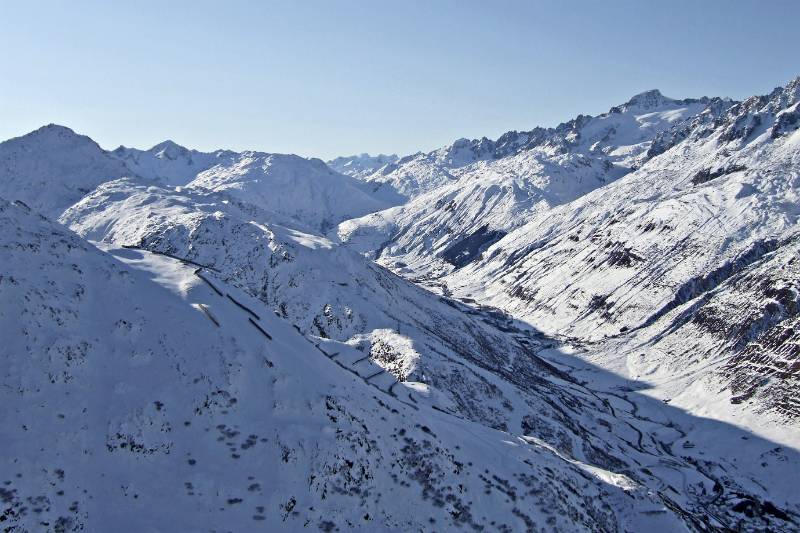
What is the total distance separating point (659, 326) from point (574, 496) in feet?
356

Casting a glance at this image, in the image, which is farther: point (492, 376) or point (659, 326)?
point (659, 326)

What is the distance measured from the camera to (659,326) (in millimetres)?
129750

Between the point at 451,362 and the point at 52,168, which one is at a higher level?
the point at 52,168

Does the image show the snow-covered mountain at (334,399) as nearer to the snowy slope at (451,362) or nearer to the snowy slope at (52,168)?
the snowy slope at (451,362)

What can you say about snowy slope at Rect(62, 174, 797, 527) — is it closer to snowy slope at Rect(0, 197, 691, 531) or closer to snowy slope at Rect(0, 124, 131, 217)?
snowy slope at Rect(0, 197, 691, 531)

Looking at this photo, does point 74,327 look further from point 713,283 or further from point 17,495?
point 713,283

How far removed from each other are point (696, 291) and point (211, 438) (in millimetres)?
132553

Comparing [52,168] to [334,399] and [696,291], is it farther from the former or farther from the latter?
[334,399]

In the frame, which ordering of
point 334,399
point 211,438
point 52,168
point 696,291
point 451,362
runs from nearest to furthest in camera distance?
point 211,438 → point 334,399 → point 451,362 → point 696,291 → point 52,168

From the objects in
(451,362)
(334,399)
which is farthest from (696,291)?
(334,399)

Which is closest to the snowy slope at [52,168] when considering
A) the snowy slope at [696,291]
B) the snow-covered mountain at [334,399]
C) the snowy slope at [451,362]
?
the snow-covered mountain at [334,399]

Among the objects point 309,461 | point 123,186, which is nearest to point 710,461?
point 309,461

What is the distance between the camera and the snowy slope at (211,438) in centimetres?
2398

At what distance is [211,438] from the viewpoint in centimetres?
2723
